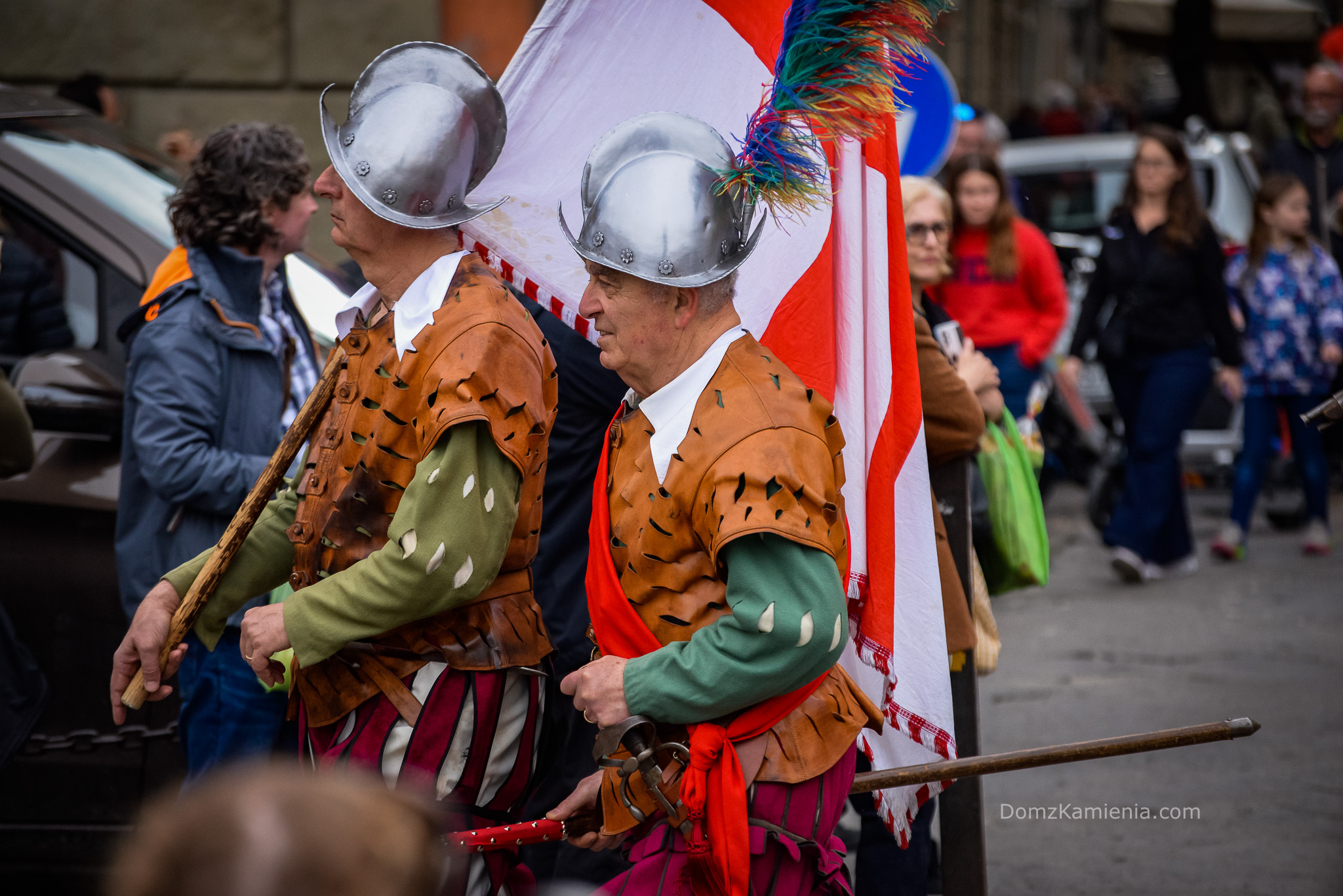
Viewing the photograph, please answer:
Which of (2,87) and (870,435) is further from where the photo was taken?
(2,87)

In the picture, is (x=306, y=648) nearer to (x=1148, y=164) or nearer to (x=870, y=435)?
(x=870, y=435)

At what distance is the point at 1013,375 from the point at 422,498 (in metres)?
5.07

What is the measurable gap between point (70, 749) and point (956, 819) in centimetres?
234

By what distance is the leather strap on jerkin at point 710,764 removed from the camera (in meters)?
2.17

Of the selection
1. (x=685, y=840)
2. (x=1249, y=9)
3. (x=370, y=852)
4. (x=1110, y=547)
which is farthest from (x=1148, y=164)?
(x=1249, y=9)

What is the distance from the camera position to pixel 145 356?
346 centimetres

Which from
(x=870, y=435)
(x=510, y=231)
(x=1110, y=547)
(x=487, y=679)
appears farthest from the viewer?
(x=1110, y=547)

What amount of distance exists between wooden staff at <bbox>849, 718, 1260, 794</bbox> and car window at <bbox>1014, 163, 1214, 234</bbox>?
8.86m

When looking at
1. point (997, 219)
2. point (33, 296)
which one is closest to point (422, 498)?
point (33, 296)

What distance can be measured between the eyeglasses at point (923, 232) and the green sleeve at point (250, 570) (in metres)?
2.08

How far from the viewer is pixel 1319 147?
10.8m

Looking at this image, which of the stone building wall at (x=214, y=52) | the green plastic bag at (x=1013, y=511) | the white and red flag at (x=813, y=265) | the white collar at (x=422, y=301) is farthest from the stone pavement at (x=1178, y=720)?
the stone building wall at (x=214, y=52)

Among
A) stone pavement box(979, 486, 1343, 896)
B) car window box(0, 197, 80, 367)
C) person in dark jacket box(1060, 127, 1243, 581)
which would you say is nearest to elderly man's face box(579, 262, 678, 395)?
car window box(0, 197, 80, 367)

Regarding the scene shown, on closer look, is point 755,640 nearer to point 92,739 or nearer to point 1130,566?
point 92,739
